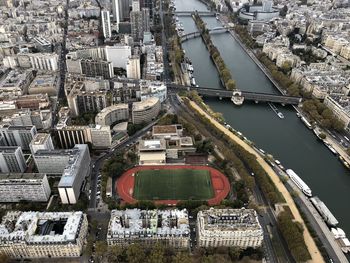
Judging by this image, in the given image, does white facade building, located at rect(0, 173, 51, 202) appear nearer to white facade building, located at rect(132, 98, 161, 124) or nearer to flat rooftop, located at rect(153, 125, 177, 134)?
flat rooftop, located at rect(153, 125, 177, 134)

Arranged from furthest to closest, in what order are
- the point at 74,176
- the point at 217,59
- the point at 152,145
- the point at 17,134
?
1. the point at 217,59
2. the point at 17,134
3. the point at 152,145
4. the point at 74,176

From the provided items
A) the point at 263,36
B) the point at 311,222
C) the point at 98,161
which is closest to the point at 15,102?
the point at 98,161

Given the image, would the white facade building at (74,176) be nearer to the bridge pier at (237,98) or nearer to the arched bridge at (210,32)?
the bridge pier at (237,98)

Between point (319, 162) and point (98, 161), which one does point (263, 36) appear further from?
point (98, 161)

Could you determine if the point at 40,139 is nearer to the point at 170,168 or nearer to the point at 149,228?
the point at 170,168

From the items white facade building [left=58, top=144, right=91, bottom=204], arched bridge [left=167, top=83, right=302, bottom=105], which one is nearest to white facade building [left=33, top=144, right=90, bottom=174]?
white facade building [left=58, top=144, right=91, bottom=204]

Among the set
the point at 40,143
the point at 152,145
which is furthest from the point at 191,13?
the point at 40,143
